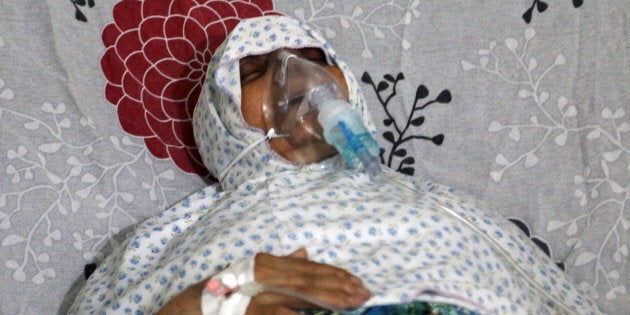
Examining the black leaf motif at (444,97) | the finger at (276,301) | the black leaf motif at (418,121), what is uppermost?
the black leaf motif at (444,97)

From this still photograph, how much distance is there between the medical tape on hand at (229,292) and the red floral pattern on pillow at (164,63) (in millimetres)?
619

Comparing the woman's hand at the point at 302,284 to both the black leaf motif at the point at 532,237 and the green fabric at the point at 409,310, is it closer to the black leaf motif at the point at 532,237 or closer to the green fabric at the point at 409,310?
the green fabric at the point at 409,310

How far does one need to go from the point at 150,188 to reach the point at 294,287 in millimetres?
622

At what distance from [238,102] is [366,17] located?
1.47ft

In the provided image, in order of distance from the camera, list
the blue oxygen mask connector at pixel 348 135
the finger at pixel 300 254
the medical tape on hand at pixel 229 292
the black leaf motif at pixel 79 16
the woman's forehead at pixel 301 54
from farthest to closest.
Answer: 1. the black leaf motif at pixel 79 16
2. the woman's forehead at pixel 301 54
3. the blue oxygen mask connector at pixel 348 135
4. the finger at pixel 300 254
5. the medical tape on hand at pixel 229 292

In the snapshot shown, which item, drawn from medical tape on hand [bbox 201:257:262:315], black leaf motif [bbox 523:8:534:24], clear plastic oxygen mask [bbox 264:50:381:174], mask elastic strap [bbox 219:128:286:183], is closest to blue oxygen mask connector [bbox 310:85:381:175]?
clear plastic oxygen mask [bbox 264:50:381:174]

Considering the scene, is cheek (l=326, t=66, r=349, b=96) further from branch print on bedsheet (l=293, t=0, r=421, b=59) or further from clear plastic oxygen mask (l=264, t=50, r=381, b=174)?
branch print on bedsheet (l=293, t=0, r=421, b=59)

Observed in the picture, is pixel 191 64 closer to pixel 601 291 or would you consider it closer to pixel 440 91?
pixel 440 91

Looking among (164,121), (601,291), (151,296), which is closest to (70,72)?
(164,121)

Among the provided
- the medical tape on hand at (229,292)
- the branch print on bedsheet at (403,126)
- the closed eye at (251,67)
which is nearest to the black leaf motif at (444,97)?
the branch print on bedsheet at (403,126)

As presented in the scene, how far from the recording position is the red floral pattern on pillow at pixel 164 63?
5.09 feet

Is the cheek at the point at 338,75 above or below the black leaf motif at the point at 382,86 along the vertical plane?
above

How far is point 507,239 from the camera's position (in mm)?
1341

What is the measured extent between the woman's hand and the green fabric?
0.09 feet
